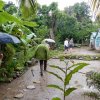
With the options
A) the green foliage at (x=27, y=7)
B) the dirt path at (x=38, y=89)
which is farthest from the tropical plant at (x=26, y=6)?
the dirt path at (x=38, y=89)

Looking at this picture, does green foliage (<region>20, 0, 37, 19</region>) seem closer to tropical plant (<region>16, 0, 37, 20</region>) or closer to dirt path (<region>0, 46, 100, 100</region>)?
tropical plant (<region>16, 0, 37, 20</region>)

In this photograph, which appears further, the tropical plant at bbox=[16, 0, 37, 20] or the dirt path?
the tropical plant at bbox=[16, 0, 37, 20]

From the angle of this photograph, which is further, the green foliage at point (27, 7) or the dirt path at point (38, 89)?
the green foliage at point (27, 7)

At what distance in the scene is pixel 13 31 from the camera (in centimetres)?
1010

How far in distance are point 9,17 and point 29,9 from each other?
12.6ft

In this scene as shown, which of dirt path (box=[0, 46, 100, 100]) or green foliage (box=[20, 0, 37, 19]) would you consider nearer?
dirt path (box=[0, 46, 100, 100])

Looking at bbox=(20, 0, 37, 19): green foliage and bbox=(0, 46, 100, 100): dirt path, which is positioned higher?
bbox=(20, 0, 37, 19): green foliage

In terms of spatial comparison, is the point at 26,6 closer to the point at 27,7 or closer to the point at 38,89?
the point at 27,7

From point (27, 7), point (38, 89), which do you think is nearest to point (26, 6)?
point (27, 7)

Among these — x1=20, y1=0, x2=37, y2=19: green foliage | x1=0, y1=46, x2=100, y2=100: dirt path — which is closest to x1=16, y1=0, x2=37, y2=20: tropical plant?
x1=20, y1=0, x2=37, y2=19: green foliage

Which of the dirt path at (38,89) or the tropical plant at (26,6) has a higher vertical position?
the tropical plant at (26,6)

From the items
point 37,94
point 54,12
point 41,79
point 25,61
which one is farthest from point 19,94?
point 54,12

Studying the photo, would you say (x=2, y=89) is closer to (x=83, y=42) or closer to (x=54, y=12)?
(x=54, y=12)

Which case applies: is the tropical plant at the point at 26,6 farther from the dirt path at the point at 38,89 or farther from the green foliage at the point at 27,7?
the dirt path at the point at 38,89
